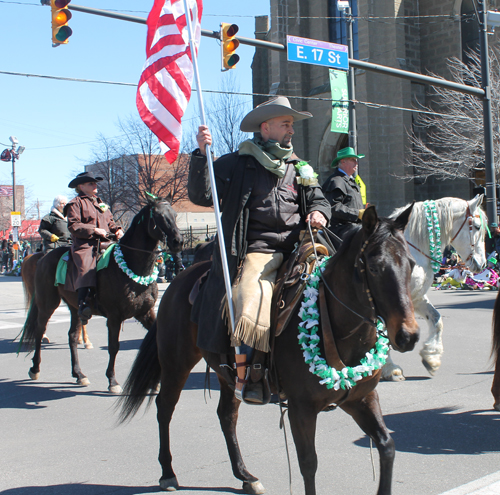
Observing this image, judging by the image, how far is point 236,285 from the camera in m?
4.04

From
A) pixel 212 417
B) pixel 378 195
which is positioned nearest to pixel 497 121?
pixel 378 195

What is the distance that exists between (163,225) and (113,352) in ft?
6.02

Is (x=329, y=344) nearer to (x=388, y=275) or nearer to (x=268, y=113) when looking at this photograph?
(x=388, y=275)

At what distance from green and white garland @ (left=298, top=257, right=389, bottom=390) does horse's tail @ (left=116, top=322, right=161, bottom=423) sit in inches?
78.4

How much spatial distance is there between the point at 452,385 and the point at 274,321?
13.9 ft

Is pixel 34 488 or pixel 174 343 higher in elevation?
pixel 174 343

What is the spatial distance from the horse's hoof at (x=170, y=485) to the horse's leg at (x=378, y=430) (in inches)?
63.4

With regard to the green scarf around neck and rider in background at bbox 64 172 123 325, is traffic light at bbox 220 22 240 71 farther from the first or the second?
the green scarf around neck

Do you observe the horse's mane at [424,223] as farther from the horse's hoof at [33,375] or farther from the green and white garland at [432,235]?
the horse's hoof at [33,375]

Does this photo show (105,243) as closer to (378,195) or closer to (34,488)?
(34,488)

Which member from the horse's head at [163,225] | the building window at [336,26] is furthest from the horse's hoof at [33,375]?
the building window at [336,26]

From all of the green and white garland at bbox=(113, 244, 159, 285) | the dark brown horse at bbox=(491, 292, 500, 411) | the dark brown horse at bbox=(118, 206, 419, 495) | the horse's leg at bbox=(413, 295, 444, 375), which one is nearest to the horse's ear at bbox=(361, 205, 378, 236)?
the dark brown horse at bbox=(118, 206, 419, 495)

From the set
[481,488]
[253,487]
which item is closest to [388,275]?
[481,488]

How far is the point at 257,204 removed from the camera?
4137 millimetres
